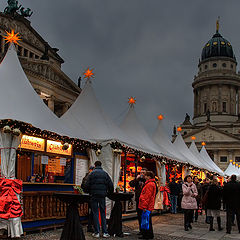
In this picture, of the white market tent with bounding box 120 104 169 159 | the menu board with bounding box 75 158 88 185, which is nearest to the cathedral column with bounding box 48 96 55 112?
the white market tent with bounding box 120 104 169 159

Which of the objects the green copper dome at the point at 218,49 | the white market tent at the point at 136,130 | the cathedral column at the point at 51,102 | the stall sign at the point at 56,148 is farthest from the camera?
the green copper dome at the point at 218,49

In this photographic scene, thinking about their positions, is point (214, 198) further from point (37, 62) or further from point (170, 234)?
point (37, 62)

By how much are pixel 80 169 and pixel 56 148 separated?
46.6 inches

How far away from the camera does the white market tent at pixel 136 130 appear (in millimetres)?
16327

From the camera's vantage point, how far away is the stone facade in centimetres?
4009

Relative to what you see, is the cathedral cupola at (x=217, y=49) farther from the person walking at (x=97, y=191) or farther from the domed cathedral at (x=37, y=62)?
the person walking at (x=97, y=191)

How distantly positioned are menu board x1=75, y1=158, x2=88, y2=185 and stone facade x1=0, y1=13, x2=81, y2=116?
28.5 m

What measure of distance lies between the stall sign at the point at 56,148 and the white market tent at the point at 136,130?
14.5 ft

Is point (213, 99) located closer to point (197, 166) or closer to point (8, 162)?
point (197, 166)

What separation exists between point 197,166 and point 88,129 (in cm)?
1146

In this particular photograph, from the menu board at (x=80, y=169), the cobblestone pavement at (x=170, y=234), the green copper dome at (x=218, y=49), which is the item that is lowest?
the cobblestone pavement at (x=170, y=234)

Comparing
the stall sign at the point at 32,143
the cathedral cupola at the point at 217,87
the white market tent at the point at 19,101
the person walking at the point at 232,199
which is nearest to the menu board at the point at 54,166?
the stall sign at the point at 32,143

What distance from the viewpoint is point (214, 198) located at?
12031 mm

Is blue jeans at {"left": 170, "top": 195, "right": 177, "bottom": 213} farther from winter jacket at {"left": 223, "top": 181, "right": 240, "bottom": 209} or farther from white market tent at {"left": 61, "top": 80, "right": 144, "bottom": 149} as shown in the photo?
winter jacket at {"left": 223, "top": 181, "right": 240, "bottom": 209}
